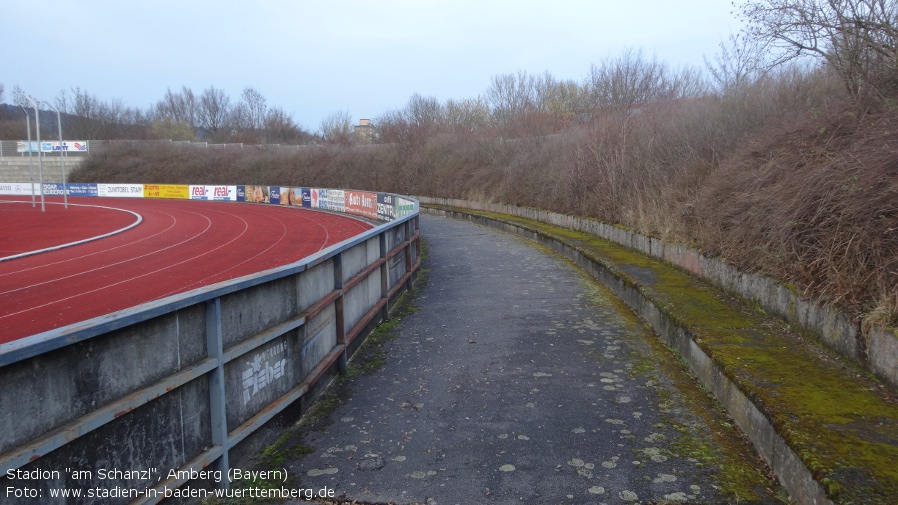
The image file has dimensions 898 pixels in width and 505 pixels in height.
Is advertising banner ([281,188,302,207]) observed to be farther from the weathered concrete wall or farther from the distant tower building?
the weathered concrete wall

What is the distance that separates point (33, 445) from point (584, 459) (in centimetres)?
373

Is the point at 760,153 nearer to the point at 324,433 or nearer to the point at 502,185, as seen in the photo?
the point at 324,433

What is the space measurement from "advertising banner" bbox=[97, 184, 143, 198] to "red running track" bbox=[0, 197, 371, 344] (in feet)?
56.6

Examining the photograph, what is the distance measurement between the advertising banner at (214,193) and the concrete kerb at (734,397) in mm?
43797

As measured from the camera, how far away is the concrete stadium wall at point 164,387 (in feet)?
9.73

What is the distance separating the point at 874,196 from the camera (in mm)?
6852

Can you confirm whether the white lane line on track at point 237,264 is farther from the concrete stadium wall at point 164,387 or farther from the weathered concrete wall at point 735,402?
the weathered concrete wall at point 735,402

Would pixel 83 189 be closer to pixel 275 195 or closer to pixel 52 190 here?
pixel 52 190

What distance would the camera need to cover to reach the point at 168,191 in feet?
181

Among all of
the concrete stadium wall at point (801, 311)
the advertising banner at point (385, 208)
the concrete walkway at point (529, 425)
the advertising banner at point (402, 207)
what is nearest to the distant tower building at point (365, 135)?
the advertising banner at point (385, 208)

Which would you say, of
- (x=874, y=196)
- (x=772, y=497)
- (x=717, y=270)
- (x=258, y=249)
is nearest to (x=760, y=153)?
(x=717, y=270)

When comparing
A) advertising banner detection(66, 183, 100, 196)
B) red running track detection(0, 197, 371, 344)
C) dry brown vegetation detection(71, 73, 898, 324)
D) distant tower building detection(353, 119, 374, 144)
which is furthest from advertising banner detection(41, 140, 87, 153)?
dry brown vegetation detection(71, 73, 898, 324)

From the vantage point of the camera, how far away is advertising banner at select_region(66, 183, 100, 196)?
2318 inches

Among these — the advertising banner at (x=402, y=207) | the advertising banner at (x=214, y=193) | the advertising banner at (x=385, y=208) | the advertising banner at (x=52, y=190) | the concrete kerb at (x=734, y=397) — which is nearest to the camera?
the concrete kerb at (x=734, y=397)
